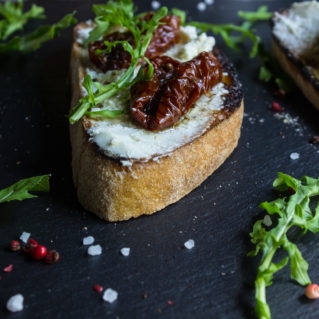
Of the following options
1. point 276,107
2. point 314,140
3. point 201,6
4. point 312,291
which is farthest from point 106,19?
point 312,291

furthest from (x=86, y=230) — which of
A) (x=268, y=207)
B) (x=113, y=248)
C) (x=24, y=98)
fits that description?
(x=24, y=98)

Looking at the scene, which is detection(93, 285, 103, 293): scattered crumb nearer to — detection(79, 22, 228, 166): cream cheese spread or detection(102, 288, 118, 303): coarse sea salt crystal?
detection(102, 288, 118, 303): coarse sea salt crystal

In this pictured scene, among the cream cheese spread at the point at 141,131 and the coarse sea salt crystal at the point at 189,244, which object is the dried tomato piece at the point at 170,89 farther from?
the coarse sea salt crystal at the point at 189,244

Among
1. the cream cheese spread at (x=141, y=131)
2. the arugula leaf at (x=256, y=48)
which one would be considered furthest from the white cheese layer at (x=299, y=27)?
the cream cheese spread at (x=141, y=131)

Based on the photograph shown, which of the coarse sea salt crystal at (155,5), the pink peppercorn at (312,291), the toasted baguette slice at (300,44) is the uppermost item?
the toasted baguette slice at (300,44)

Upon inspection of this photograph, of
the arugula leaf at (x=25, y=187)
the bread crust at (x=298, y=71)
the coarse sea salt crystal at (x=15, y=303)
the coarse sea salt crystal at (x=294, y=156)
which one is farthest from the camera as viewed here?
the bread crust at (x=298, y=71)

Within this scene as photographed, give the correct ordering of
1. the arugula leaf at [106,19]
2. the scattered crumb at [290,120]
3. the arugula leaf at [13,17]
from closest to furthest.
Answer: the arugula leaf at [106,19], the scattered crumb at [290,120], the arugula leaf at [13,17]

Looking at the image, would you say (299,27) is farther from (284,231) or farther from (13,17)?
(13,17)
